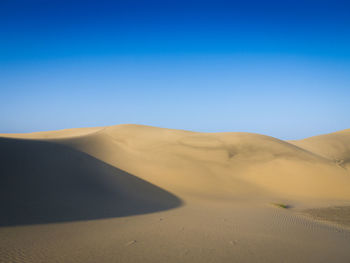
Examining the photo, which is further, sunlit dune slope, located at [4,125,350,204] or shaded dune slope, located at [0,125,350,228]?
sunlit dune slope, located at [4,125,350,204]

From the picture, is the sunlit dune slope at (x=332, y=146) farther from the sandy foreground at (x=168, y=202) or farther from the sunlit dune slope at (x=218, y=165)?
the sandy foreground at (x=168, y=202)

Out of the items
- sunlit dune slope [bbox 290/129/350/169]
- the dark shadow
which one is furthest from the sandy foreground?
sunlit dune slope [bbox 290/129/350/169]

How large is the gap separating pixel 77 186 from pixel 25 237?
5.20 meters

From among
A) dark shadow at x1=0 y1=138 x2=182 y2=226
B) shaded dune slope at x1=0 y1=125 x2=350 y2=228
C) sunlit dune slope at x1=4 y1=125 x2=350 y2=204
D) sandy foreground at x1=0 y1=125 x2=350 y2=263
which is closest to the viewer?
sandy foreground at x1=0 y1=125 x2=350 y2=263

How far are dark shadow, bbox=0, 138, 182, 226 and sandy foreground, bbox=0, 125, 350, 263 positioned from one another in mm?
45

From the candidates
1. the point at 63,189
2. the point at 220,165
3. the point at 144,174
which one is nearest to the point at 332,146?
the point at 220,165

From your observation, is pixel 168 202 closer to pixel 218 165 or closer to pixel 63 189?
pixel 63 189

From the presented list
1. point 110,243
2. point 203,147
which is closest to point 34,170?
point 110,243

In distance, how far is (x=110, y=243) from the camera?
583 cm

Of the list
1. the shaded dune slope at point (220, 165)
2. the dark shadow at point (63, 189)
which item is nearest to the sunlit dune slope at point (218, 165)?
the shaded dune slope at point (220, 165)

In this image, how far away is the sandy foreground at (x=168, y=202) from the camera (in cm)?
570

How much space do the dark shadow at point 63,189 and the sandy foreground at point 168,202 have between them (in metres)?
0.04

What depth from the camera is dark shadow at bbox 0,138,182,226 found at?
25.9ft

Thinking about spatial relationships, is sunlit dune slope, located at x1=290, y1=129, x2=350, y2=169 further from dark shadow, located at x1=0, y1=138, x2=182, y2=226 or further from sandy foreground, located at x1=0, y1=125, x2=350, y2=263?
dark shadow, located at x1=0, y1=138, x2=182, y2=226
